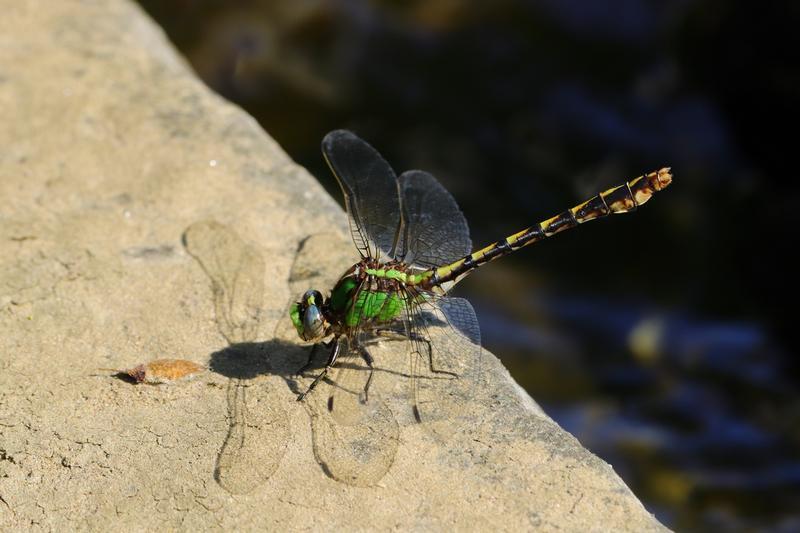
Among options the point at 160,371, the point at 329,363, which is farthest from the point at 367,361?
the point at 160,371

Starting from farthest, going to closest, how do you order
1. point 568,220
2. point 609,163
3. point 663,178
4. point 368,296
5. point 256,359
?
point 609,163 < point 568,220 < point 663,178 < point 368,296 < point 256,359

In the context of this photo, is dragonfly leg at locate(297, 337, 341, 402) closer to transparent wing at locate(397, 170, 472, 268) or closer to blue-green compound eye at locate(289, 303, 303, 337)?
blue-green compound eye at locate(289, 303, 303, 337)

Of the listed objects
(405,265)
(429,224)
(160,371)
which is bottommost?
(160,371)

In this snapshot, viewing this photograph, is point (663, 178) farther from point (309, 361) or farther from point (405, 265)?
point (309, 361)

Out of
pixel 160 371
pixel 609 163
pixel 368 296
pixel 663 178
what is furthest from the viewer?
pixel 609 163

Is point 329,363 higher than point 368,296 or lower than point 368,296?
lower

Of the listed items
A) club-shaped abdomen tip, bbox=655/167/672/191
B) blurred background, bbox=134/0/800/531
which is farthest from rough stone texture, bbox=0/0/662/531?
blurred background, bbox=134/0/800/531

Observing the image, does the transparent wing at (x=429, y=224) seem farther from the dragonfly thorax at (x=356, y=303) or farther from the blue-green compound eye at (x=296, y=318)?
the blue-green compound eye at (x=296, y=318)

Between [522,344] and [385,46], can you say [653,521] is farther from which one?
[385,46]
